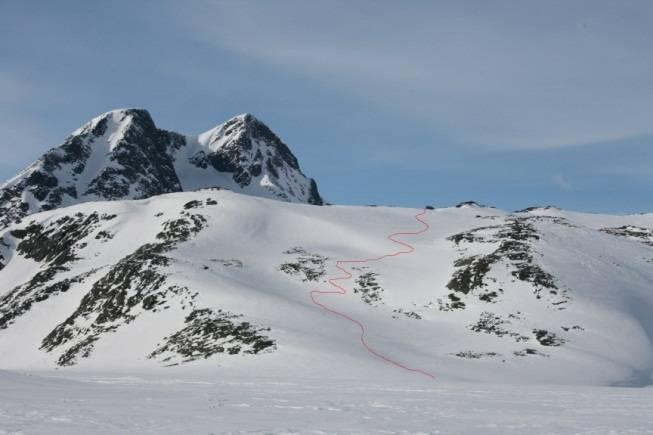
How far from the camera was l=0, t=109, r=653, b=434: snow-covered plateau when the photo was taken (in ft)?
44.2

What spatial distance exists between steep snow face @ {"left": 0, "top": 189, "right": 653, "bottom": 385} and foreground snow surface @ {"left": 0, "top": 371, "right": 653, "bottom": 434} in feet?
36.4

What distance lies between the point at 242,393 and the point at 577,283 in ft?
124

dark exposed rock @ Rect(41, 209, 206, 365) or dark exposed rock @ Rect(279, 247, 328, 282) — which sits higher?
dark exposed rock @ Rect(279, 247, 328, 282)

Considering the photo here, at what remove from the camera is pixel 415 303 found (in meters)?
48.2

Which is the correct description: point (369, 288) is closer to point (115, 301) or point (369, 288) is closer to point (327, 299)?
point (327, 299)

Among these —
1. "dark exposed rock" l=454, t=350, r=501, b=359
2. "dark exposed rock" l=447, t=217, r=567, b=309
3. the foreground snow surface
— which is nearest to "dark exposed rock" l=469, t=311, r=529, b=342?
"dark exposed rock" l=447, t=217, r=567, b=309

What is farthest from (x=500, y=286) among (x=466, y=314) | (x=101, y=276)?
(x=101, y=276)

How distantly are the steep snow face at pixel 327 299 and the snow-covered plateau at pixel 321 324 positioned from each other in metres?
0.21

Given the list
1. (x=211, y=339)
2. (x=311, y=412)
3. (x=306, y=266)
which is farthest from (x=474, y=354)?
(x=311, y=412)

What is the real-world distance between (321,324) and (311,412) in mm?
26577

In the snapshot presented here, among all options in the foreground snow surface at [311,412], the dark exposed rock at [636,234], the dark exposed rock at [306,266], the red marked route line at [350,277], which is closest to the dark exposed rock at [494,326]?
the red marked route line at [350,277]

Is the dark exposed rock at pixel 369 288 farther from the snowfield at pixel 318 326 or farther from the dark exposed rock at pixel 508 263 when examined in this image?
the dark exposed rock at pixel 508 263

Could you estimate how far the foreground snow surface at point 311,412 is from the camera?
10656 millimetres

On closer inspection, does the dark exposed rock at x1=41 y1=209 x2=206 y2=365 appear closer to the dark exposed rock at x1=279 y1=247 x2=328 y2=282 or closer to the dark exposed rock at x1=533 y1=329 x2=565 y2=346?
the dark exposed rock at x1=279 y1=247 x2=328 y2=282
